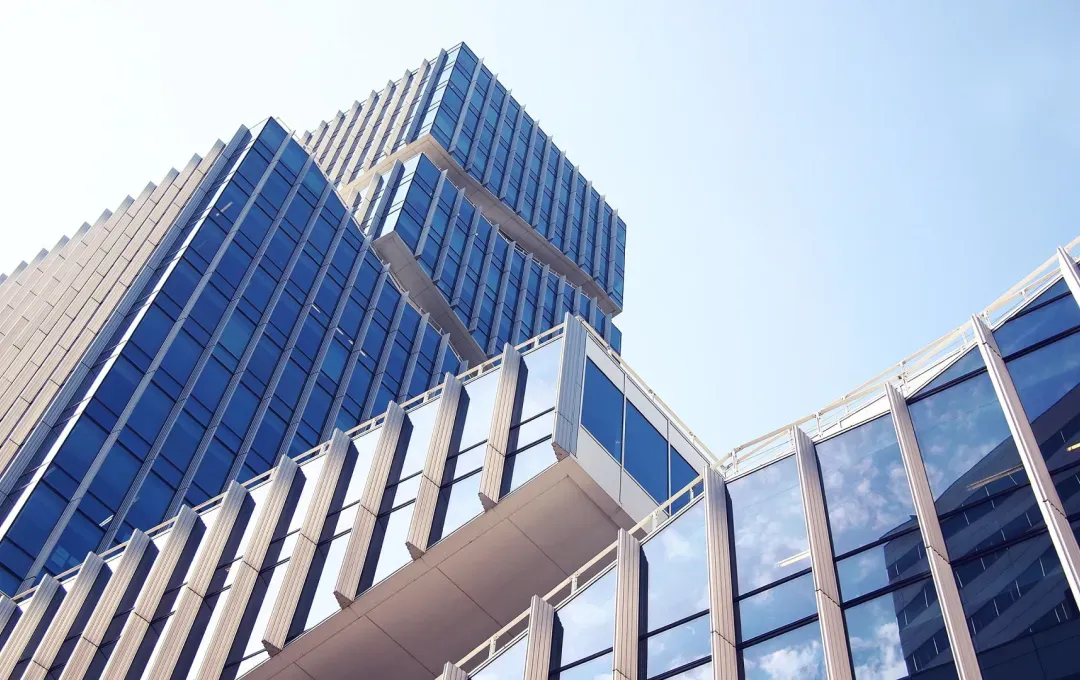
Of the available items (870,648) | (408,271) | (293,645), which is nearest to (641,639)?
(870,648)

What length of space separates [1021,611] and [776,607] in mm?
4621

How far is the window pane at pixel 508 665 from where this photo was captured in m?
24.1

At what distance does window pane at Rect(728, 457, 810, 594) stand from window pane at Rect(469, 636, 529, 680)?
511cm

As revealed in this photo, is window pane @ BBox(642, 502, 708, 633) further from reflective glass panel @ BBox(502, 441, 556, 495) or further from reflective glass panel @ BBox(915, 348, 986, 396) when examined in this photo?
reflective glass panel @ BBox(915, 348, 986, 396)

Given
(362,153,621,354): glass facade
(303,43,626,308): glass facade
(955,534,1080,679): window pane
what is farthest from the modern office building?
(303,43,626,308): glass facade

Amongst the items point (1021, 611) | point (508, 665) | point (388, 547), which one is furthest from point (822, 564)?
point (388, 547)

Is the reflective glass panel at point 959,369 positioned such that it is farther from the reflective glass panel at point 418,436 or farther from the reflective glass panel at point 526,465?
the reflective glass panel at point 418,436

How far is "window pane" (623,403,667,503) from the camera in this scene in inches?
1230

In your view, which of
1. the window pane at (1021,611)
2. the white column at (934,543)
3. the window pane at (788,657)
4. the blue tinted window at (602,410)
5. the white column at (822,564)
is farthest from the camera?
the blue tinted window at (602,410)

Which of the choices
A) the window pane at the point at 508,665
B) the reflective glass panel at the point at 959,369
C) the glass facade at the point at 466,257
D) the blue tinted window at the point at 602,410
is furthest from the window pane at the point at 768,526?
the glass facade at the point at 466,257

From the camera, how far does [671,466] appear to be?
3322cm

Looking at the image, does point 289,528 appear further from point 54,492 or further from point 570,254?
point 570,254

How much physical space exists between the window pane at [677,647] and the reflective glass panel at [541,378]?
28.9 ft

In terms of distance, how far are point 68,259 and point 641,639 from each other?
50050mm
